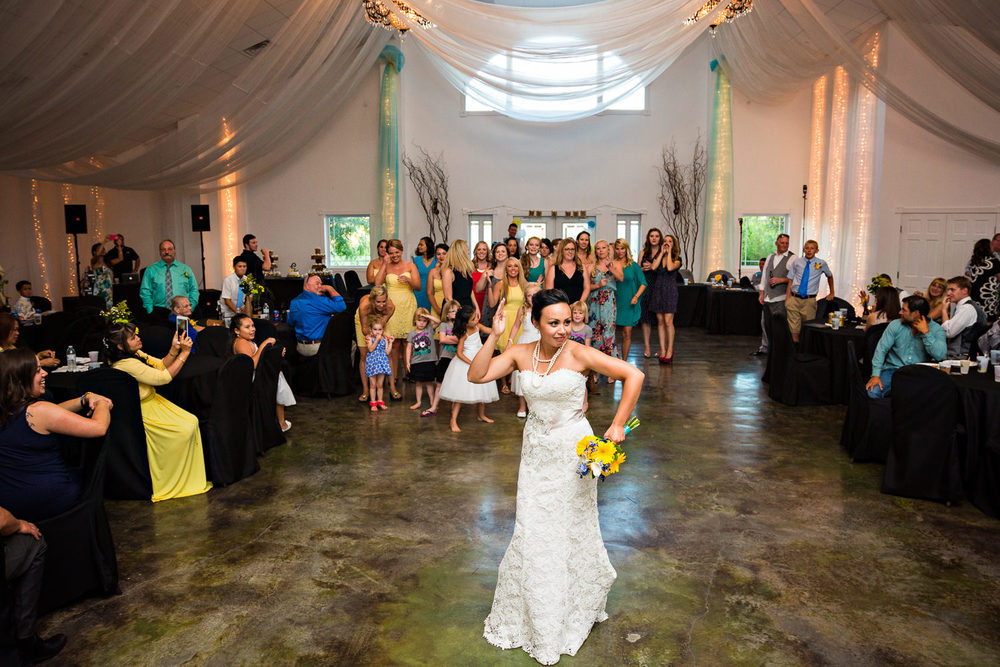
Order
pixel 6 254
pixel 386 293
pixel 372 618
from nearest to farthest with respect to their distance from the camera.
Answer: pixel 372 618 → pixel 386 293 → pixel 6 254

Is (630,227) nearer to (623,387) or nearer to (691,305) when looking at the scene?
(691,305)

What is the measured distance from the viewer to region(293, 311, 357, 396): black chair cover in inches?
305

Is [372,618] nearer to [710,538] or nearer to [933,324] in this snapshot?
[710,538]

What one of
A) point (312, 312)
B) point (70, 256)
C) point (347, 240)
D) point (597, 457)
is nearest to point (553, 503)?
point (597, 457)

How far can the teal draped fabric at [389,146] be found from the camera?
15.0 meters

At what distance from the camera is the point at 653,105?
15047 mm

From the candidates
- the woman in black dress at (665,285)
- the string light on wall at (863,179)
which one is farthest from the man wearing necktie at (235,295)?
the string light on wall at (863,179)

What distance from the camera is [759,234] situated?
598 inches

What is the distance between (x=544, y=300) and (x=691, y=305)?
11.0 m

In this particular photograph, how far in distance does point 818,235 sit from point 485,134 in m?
6.87

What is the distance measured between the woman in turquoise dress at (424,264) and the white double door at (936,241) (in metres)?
7.74

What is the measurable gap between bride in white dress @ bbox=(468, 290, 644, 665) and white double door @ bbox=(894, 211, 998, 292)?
33.8 ft

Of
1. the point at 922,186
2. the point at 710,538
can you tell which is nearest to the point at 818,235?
the point at 922,186

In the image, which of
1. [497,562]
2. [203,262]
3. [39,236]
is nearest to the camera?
[497,562]
